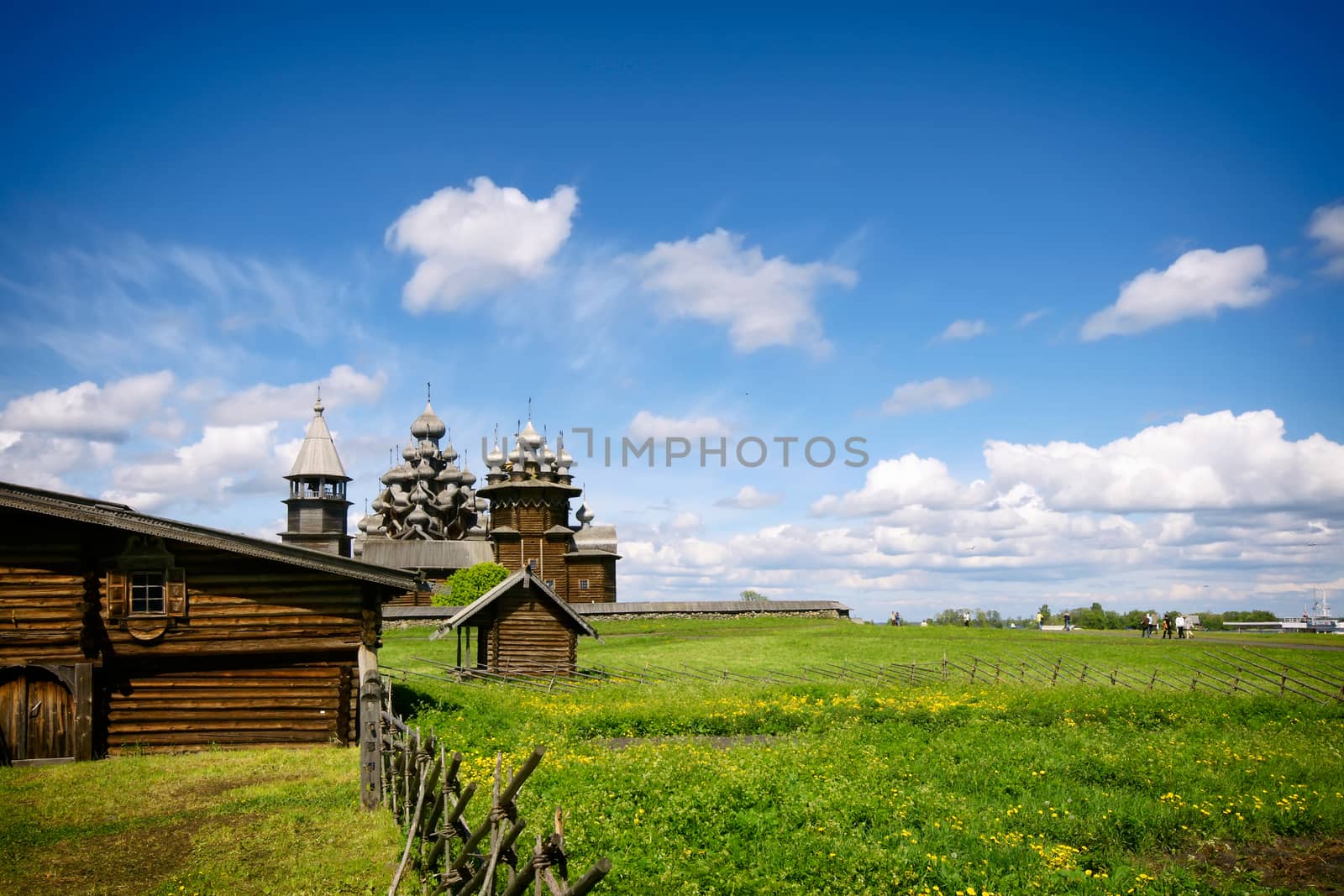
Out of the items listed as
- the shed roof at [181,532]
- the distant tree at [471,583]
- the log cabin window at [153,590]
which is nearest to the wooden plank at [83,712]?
the log cabin window at [153,590]

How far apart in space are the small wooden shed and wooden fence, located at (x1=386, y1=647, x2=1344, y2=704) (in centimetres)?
38

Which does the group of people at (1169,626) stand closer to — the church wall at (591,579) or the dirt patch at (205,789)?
the church wall at (591,579)

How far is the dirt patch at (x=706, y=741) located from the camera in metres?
20.2

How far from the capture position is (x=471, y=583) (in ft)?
195

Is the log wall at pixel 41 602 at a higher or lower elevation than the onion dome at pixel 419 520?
lower

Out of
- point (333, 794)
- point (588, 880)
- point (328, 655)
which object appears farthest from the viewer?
point (328, 655)

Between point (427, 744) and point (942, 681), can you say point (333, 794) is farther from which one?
point (942, 681)

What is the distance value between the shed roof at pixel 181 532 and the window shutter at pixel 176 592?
838 millimetres

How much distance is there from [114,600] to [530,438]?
50.4 metres

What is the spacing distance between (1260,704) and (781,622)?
34.6 meters

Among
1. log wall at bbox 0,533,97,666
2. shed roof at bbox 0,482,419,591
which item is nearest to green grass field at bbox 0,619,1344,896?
log wall at bbox 0,533,97,666

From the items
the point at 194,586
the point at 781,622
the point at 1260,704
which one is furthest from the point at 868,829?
the point at 781,622

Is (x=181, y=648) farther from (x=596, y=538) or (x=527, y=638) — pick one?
(x=596, y=538)

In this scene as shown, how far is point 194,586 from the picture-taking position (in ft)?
65.5
